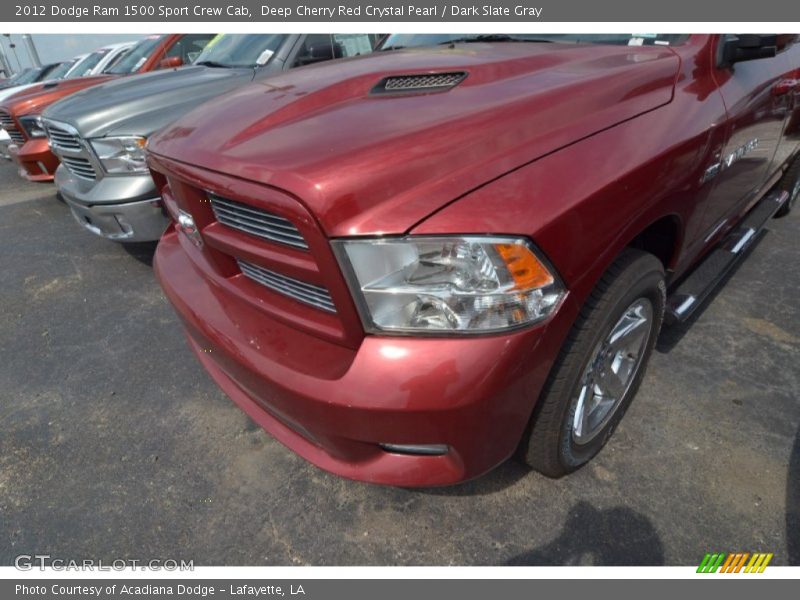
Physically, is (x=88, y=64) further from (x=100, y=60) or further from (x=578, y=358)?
(x=578, y=358)

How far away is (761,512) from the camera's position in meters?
1.83

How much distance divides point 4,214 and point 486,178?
276 inches

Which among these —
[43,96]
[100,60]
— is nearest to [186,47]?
[43,96]

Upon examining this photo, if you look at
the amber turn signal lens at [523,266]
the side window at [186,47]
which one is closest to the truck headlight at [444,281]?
the amber turn signal lens at [523,266]

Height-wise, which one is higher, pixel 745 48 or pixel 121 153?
pixel 745 48

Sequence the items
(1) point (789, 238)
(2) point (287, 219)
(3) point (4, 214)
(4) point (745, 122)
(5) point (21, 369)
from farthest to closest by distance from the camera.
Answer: (3) point (4, 214) < (1) point (789, 238) < (5) point (21, 369) < (4) point (745, 122) < (2) point (287, 219)

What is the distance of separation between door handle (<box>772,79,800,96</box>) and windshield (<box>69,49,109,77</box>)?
10396 mm

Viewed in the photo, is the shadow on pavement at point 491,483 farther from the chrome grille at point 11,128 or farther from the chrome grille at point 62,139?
the chrome grille at point 11,128

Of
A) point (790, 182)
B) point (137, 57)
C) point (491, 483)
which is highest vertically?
point (137, 57)

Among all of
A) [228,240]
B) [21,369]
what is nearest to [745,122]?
[228,240]

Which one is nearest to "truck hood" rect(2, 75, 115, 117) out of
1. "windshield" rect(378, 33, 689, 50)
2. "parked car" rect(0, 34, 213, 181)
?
"parked car" rect(0, 34, 213, 181)

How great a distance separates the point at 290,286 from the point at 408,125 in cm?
64

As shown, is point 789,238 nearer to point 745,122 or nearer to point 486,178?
point 745,122

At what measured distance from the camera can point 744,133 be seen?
221cm
